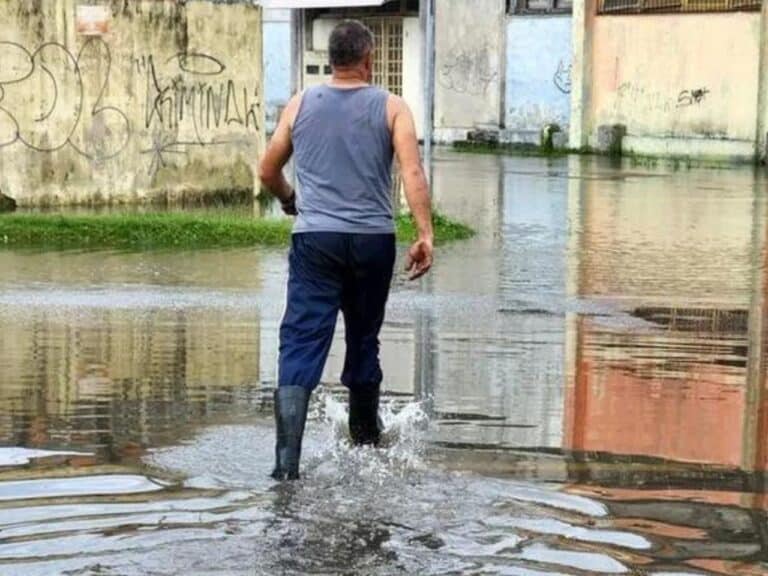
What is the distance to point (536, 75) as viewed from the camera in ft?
122

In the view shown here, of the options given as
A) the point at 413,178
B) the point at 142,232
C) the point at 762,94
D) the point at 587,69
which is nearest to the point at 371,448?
the point at 413,178

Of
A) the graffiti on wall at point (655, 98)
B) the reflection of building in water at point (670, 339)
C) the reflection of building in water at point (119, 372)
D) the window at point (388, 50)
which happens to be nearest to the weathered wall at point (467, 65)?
the window at point (388, 50)

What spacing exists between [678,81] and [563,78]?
3.75 m

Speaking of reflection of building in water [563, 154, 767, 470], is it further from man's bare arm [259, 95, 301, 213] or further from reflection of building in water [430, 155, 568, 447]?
man's bare arm [259, 95, 301, 213]

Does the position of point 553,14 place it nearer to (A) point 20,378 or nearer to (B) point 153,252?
(B) point 153,252

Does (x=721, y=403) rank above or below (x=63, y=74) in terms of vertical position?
below

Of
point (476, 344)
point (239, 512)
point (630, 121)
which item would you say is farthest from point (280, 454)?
point (630, 121)

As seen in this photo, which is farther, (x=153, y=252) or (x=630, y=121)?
(x=630, y=121)

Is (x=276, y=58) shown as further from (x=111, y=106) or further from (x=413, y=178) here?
(x=413, y=178)

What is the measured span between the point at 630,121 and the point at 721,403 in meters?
27.2

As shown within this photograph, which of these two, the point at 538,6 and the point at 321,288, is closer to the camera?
the point at 321,288

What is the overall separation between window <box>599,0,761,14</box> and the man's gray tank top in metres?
26.8

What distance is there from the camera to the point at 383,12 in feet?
129

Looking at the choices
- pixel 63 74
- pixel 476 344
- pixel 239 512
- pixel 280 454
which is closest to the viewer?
pixel 239 512
